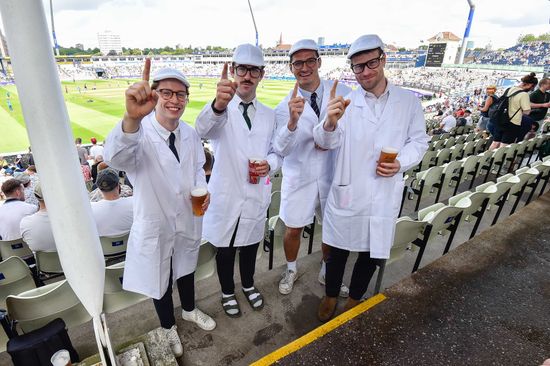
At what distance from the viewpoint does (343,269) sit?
261cm

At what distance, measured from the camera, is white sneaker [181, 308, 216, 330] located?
2.50 metres

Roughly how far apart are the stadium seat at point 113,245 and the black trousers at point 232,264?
1.06 metres

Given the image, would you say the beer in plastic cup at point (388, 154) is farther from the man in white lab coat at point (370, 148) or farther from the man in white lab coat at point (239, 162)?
the man in white lab coat at point (239, 162)

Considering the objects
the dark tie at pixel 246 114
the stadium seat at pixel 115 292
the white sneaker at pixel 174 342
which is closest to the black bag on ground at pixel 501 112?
the dark tie at pixel 246 114

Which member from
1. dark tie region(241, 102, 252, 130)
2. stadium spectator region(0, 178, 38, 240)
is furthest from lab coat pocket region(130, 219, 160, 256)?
stadium spectator region(0, 178, 38, 240)

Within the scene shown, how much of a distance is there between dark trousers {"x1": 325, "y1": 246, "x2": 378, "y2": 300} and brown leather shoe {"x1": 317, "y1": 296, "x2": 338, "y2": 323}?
0.18 ft

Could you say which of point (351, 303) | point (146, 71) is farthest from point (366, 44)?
point (351, 303)

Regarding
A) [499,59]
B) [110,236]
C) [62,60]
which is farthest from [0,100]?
[499,59]

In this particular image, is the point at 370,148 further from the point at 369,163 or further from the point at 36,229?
the point at 36,229

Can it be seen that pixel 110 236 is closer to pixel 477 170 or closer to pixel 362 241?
pixel 362 241

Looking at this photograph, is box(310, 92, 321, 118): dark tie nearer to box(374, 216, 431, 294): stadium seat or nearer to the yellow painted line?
box(374, 216, 431, 294): stadium seat

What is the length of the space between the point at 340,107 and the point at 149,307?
8.24 feet

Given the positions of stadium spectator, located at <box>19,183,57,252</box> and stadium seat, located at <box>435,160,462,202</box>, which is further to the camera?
stadium seat, located at <box>435,160,462,202</box>

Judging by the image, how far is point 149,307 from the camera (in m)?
2.82
